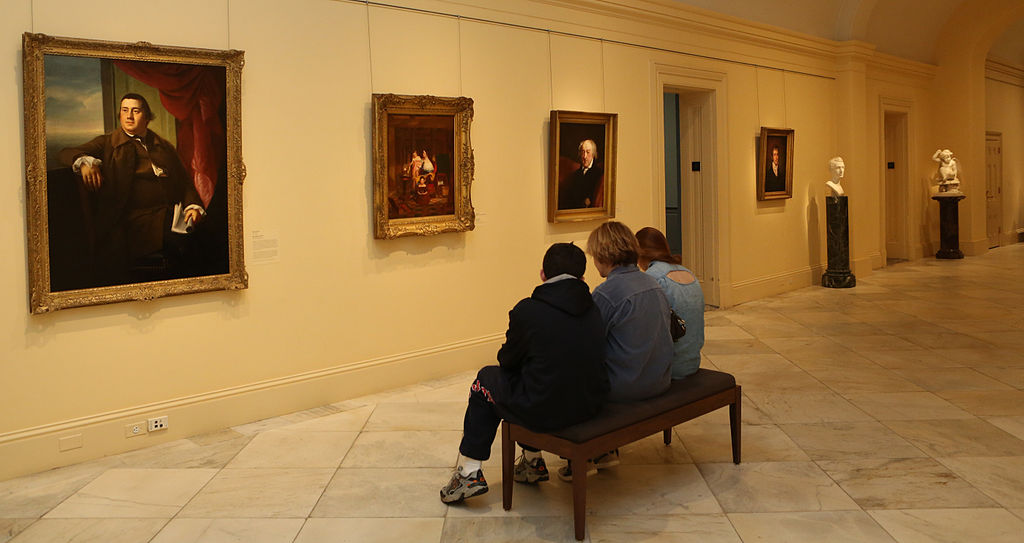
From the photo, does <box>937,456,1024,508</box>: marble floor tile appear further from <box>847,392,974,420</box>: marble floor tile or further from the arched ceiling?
the arched ceiling

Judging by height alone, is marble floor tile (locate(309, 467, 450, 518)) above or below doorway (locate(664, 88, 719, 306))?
below

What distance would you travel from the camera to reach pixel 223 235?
7.25 metres

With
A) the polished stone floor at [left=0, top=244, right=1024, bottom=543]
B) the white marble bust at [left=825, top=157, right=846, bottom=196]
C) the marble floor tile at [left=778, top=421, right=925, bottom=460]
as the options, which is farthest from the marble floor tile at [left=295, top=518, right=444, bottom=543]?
the white marble bust at [left=825, top=157, right=846, bottom=196]

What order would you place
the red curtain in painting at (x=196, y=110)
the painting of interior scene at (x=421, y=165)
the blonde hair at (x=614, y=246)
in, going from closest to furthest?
the blonde hair at (x=614, y=246)
the red curtain in painting at (x=196, y=110)
the painting of interior scene at (x=421, y=165)

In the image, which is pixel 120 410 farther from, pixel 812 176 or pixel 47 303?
pixel 812 176

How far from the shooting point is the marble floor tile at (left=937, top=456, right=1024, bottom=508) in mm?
5512

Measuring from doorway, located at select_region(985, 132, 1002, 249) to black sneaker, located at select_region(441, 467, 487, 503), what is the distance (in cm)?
2119

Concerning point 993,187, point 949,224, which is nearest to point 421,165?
point 949,224

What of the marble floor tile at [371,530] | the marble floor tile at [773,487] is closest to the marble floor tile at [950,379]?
the marble floor tile at [773,487]

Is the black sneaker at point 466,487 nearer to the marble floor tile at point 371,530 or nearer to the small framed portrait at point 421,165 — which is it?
the marble floor tile at point 371,530

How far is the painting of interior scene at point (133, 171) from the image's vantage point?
6254mm

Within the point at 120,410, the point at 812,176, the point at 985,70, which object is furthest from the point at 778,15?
the point at 120,410

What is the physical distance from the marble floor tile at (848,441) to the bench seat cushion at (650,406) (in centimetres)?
108

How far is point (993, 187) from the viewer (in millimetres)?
22844
